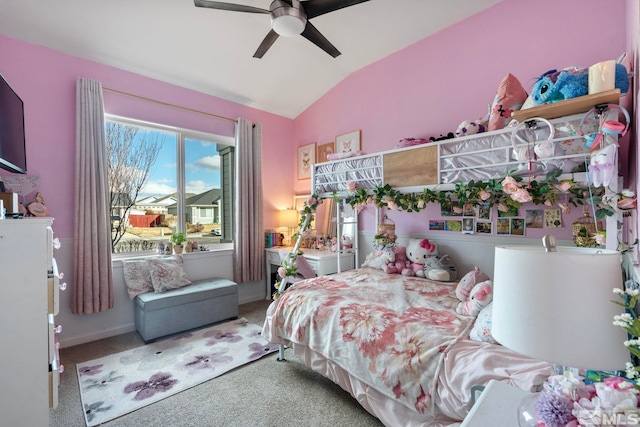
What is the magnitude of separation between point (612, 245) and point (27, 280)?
300 cm

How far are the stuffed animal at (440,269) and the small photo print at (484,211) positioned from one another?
20.8 inches

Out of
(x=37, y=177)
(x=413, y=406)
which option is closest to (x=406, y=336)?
(x=413, y=406)

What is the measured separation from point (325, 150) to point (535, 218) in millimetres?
2689

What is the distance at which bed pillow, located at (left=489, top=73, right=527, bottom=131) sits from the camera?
Result: 186 centimetres

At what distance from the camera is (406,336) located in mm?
1571

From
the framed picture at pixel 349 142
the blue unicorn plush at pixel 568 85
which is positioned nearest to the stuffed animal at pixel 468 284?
the blue unicorn plush at pixel 568 85

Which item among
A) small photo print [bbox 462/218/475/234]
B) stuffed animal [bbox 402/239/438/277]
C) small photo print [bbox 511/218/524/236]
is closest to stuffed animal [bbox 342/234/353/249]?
stuffed animal [bbox 402/239/438/277]

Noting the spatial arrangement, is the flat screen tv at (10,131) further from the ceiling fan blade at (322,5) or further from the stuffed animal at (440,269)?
the stuffed animal at (440,269)

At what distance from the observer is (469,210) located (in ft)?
9.31

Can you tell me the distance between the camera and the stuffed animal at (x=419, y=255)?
9.43ft

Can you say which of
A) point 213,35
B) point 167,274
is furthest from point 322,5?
point 167,274

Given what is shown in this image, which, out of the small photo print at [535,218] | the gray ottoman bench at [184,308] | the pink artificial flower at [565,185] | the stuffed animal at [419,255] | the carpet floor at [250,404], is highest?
the pink artificial flower at [565,185]

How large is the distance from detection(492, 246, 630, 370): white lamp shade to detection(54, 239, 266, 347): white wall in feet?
11.8

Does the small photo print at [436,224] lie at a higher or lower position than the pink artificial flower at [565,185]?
lower
